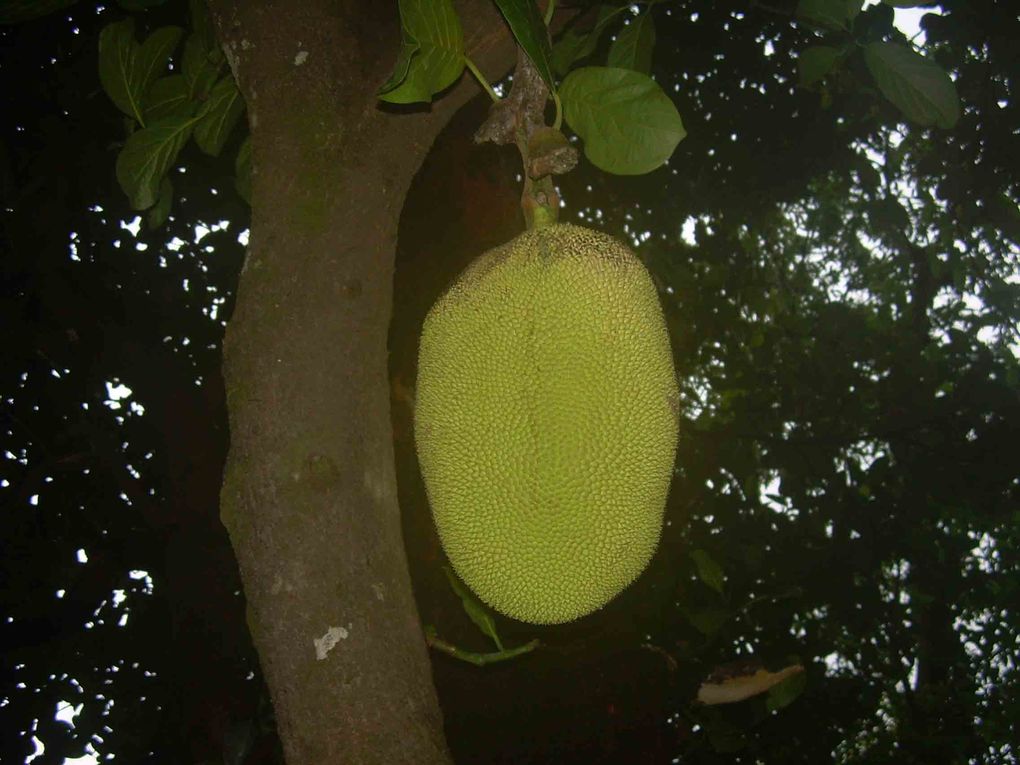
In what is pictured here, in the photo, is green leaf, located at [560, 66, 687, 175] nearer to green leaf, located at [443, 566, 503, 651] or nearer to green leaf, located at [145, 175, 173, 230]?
green leaf, located at [443, 566, 503, 651]

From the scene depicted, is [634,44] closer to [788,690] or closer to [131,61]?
[131,61]

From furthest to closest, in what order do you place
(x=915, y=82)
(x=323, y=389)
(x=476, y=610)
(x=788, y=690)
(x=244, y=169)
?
(x=788, y=690) → (x=244, y=169) → (x=915, y=82) → (x=476, y=610) → (x=323, y=389)

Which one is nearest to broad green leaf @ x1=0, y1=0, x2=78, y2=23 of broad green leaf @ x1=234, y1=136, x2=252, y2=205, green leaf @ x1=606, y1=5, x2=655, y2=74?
broad green leaf @ x1=234, y1=136, x2=252, y2=205

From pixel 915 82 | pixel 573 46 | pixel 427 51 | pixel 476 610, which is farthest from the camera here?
pixel 573 46

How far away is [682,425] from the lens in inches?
105

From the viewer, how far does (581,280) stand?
686 millimetres

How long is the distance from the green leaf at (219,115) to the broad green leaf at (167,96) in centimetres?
3

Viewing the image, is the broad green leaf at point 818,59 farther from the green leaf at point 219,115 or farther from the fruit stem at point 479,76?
the green leaf at point 219,115

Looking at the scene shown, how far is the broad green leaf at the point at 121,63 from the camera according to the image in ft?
3.14

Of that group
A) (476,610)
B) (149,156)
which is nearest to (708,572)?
(476,610)

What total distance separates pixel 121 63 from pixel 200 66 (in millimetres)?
92

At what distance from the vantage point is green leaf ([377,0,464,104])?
0.64 meters

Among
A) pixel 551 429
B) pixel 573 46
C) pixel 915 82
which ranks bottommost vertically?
pixel 551 429

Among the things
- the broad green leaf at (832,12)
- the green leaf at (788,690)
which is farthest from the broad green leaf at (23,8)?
the green leaf at (788,690)
